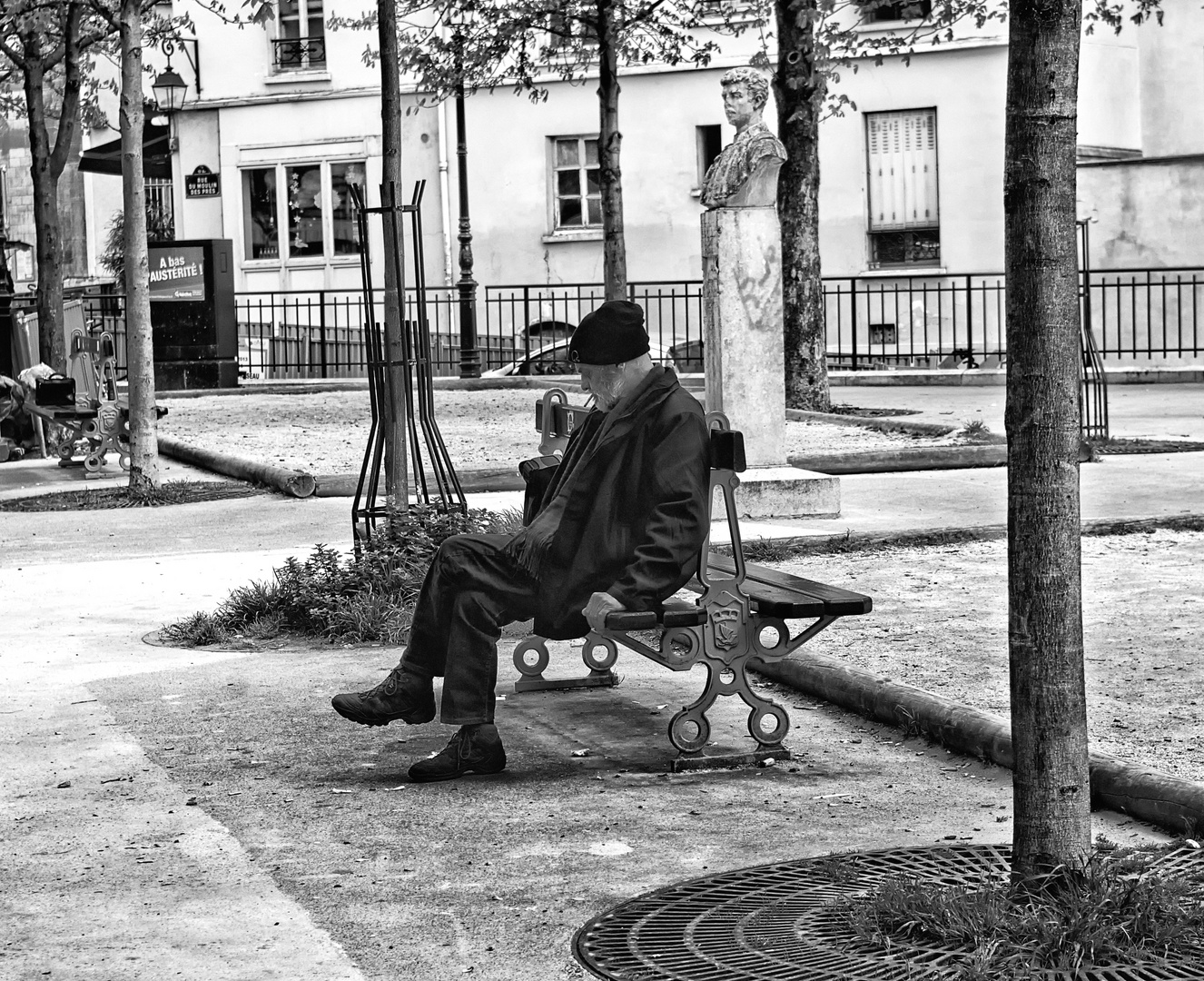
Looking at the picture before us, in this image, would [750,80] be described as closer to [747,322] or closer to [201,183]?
[747,322]

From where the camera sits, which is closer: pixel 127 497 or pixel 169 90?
pixel 127 497

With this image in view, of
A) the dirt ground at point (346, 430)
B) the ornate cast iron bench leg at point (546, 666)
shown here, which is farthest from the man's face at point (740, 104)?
the ornate cast iron bench leg at point (546, 666)

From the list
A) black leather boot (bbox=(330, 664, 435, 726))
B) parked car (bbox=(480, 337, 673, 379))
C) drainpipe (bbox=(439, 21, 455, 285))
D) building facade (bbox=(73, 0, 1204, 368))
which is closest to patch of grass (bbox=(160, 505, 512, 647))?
black leather boot (bbox=(330, 664, 435, 726))

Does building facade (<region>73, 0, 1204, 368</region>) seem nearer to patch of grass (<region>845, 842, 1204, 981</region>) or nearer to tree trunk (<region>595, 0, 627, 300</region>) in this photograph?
tree trunk (<region>595, 0, 627, 300</region>)

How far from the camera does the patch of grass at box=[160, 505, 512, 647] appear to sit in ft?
25.8

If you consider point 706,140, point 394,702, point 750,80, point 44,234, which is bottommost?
point 394,702

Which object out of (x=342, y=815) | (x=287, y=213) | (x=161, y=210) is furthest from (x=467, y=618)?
(x=161, y=210)

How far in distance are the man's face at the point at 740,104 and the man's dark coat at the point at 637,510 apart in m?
Result: 5.90

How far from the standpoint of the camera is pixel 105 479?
1524 cm

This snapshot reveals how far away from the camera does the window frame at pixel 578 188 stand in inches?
1336

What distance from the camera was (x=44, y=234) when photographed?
2020 centimetres

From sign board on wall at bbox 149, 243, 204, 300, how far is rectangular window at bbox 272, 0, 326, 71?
1386 cm

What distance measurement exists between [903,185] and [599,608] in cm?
2738

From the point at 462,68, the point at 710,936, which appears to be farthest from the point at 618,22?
the point at 710,936
